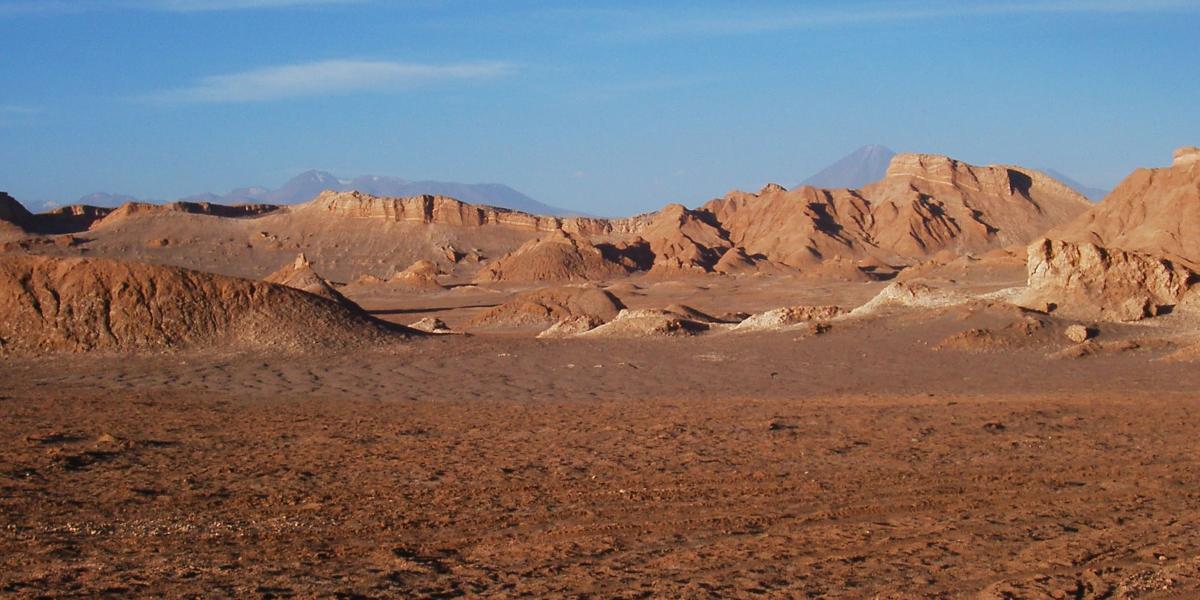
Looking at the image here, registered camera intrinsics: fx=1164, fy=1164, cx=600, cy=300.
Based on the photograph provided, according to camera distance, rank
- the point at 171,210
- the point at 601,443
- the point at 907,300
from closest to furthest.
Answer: the point at 601,443 → the point at 907,300 → the point at 171,210

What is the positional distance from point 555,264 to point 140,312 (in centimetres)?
5417

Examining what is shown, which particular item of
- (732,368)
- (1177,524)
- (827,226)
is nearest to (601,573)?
(1177,524)

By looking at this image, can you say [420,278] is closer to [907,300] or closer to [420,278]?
[420,278]

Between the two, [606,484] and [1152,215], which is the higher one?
[1152,215]

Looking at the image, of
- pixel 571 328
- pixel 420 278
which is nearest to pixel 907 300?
pixel 571 328

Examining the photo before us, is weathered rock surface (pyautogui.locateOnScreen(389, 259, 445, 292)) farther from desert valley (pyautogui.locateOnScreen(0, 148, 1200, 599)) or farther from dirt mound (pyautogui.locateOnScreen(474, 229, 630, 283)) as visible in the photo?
desert valley (pyautogui.locateOnScreen(0, 148, 1200, 599))

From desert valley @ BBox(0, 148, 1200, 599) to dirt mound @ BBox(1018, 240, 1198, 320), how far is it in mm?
71

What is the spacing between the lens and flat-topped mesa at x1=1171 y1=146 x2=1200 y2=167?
184 feet

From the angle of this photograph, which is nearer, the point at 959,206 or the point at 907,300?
the point at 907,300

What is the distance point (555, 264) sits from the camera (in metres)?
78.6

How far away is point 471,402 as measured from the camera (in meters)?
19.0

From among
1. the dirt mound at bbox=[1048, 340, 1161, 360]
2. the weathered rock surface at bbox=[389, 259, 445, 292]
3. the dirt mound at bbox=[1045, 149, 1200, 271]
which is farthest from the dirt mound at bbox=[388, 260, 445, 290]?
the dirt mound at bbox=[1048, 340, 1161, 360]

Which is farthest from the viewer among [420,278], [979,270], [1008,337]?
[420,278]

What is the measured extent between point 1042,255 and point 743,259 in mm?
54518
